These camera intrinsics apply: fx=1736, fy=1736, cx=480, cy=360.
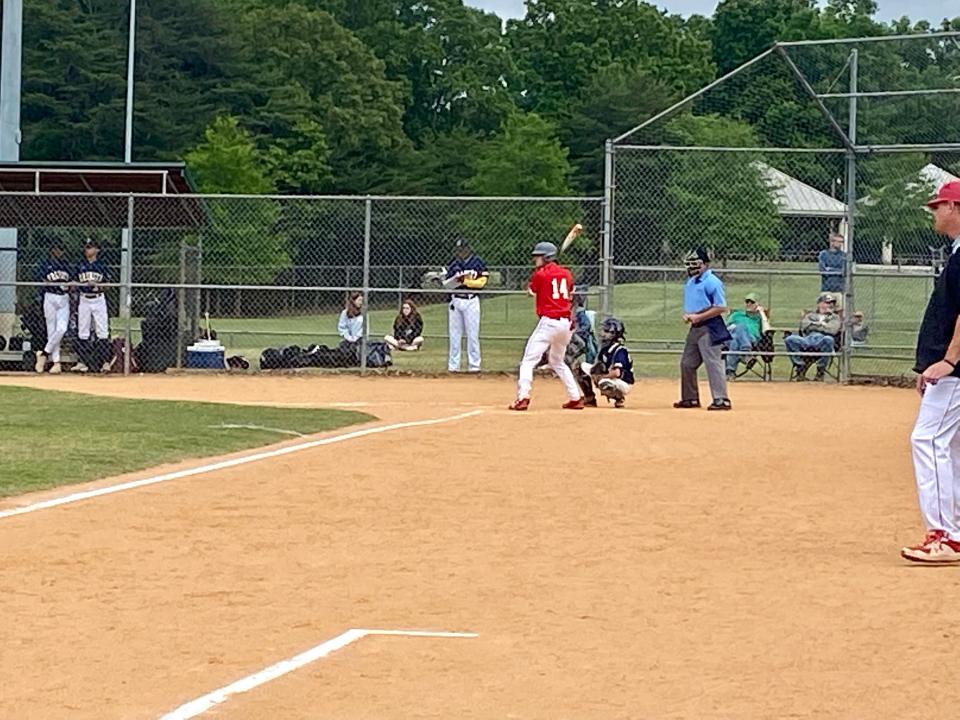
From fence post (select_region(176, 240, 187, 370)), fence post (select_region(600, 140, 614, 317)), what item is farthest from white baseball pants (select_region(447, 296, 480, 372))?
fence post (select_region(176, 240, 187, 370))

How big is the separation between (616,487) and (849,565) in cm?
323

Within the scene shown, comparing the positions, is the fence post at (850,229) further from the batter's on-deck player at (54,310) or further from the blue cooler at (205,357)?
the batter's on-deck player at (54,310)

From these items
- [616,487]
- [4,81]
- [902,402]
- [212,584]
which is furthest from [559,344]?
[4,81]

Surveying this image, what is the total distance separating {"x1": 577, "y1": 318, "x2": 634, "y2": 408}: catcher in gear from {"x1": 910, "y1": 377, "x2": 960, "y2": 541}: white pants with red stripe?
992 centimetres

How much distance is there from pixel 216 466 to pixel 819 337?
13460mm

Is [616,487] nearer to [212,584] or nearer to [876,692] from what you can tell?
[212,584]

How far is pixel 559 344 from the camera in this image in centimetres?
1823

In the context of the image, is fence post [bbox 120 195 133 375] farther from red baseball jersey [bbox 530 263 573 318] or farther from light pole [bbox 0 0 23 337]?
red baseball jersey [bbox 530 263 573 318]

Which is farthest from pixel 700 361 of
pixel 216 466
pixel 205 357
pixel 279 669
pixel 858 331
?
pixel 279 669

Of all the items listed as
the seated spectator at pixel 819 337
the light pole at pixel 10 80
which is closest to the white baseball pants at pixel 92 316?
the light pole at pixel 10 80

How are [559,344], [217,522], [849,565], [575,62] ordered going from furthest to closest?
[575,62]
[559,344]
[217,522]
[849,565]

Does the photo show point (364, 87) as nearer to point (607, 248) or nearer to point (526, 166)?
point (526, 166)

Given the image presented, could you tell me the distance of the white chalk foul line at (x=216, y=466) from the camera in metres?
9.89

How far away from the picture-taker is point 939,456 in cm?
849
